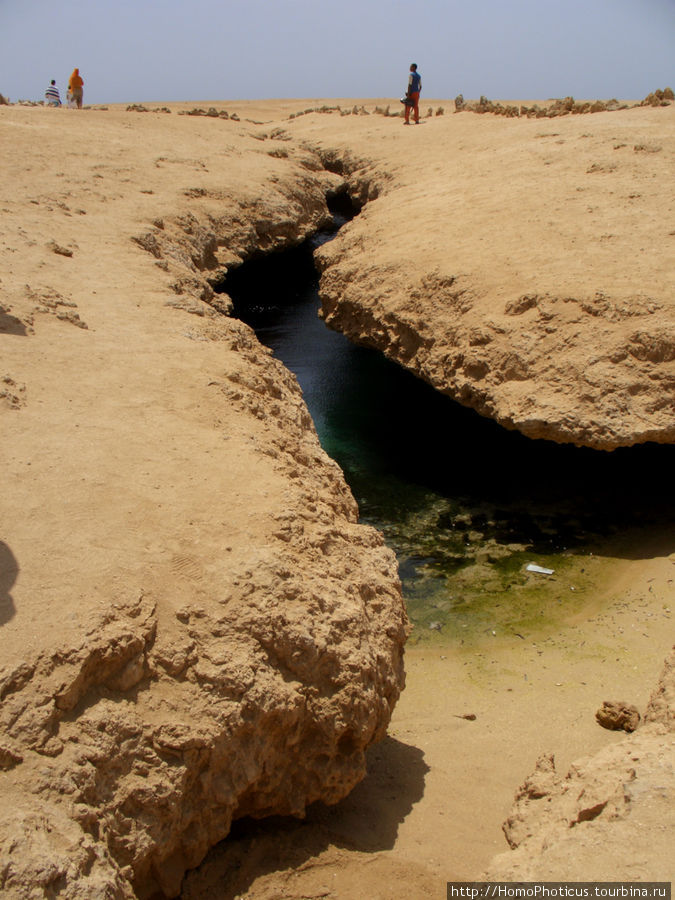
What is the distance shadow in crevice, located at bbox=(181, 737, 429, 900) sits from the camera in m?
3.04

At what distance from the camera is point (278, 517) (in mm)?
3578

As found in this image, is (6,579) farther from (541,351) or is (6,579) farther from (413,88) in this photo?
(413,88)

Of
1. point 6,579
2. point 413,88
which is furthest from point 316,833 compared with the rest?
point 413,88

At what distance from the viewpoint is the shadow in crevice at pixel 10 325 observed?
4957 millimetres

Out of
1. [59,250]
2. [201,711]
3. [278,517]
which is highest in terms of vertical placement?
[59,250]

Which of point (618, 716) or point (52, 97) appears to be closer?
point (618, 716)

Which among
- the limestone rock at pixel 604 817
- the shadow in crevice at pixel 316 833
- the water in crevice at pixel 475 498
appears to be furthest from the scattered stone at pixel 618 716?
the water in crevice at pixel 475 498

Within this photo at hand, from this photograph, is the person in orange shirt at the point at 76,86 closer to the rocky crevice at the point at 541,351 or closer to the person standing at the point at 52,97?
the person standing at the point at 52,97

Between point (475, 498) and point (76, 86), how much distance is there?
45.9ft

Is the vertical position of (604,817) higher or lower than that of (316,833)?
higher

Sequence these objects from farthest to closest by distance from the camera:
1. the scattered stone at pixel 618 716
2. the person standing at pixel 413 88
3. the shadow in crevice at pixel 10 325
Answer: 1. the person standing at pixel 413 88
2. the shadow in crevice at pixel 10 325
3. the scattered stone at pixel 618 716

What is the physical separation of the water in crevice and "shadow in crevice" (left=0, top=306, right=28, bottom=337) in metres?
3.14

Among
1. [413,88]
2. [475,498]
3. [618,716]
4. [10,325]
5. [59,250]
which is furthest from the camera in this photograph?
[413,88]

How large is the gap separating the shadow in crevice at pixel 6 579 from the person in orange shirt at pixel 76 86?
1601cm
